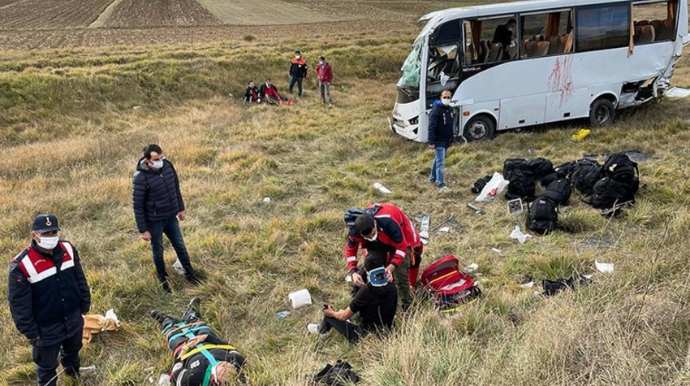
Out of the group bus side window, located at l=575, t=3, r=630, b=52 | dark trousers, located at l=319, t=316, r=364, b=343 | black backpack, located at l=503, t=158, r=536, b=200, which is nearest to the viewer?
dark trousers, located at l=319, t=316, r=364, b=343

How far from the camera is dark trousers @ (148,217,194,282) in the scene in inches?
220

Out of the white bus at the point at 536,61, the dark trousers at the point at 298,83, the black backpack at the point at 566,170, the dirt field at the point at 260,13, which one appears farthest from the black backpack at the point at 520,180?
the dirt field at the point at 260,13

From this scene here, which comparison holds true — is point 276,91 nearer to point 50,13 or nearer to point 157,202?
point 157,202

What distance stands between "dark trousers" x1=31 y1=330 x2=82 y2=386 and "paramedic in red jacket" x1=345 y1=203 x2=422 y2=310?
2.48 metres

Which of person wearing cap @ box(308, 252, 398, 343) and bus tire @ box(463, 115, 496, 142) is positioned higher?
bus tire @ box(463, 115, 496, 142)

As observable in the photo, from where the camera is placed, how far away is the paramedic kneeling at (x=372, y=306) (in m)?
4.25

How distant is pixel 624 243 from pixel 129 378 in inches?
221

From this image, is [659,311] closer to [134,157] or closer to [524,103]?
[524,103]

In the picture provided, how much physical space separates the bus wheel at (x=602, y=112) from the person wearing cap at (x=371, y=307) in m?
8.80

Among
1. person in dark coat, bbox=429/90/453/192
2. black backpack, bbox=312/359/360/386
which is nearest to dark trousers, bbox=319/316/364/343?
black backpack, bbox=312/359/360/386

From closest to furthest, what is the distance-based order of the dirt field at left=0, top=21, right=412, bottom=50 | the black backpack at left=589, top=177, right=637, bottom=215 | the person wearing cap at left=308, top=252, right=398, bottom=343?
1. the person wearing cap at left=308, top=252, right=398, bottom=343
2. the black backpack at left=589, top=177, right=637, bottom=215
3. the dirt field at left=0, top=21, right=412, bottom=50

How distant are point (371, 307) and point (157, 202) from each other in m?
2.69

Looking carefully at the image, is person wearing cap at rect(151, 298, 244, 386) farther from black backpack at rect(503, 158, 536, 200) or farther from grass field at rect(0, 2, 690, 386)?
black backpack at rect(503, 158, 536, 200)

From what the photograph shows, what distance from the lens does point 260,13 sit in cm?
4478
